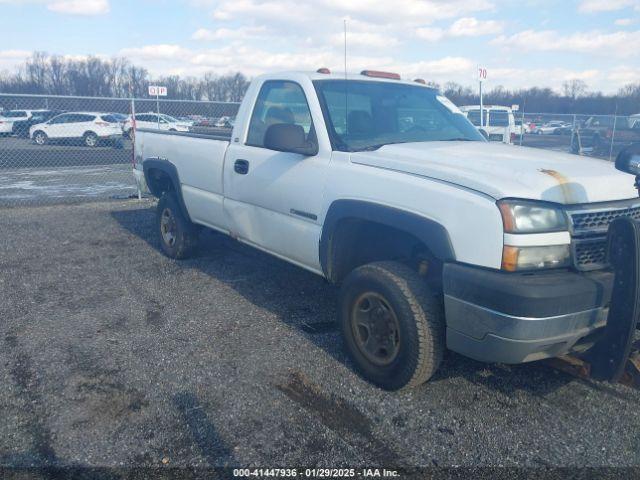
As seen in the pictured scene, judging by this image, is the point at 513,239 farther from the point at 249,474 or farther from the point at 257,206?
the point at 257,206

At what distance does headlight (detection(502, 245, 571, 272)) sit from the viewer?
2.80 meters

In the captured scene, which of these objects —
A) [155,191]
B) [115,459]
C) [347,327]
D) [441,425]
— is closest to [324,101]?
[347,327]

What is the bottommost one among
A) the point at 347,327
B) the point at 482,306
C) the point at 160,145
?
the point at 347,327

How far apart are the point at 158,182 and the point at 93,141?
21.4 meters

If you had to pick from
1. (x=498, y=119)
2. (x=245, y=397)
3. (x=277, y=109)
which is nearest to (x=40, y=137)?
(x=498, y=119)

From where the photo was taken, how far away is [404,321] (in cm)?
322

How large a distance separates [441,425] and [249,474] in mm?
1121

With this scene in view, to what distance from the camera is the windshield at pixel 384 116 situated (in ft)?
13.5

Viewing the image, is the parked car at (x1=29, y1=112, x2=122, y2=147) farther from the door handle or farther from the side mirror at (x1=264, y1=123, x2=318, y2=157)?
the side mirror at (x1=264, y1=123, x2=318, y2=157)

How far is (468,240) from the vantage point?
9.59ft

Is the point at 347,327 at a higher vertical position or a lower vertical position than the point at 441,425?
higher

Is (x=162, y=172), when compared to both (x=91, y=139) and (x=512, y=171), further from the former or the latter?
(x=91, y=139)

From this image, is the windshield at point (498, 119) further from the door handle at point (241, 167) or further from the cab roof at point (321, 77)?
the door handle at point (241, 167)

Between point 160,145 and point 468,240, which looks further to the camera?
point 160,145
